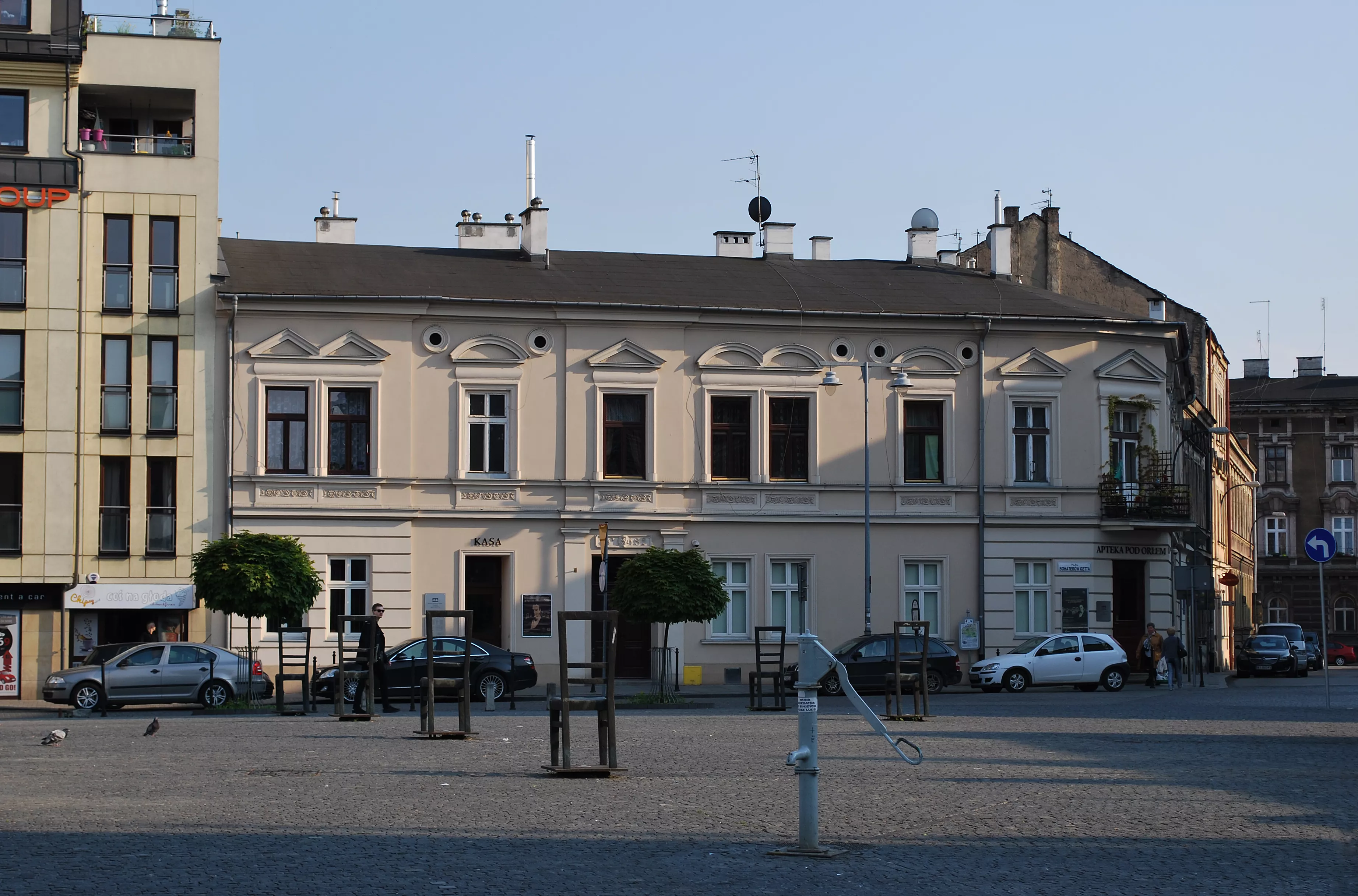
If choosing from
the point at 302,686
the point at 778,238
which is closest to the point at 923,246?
the point at 778,238

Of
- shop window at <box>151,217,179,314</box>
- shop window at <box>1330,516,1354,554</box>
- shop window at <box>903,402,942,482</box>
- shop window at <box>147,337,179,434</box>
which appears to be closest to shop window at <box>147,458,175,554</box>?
shop window at <box>147,337,179,434</box>

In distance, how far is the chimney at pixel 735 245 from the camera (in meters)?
47.2

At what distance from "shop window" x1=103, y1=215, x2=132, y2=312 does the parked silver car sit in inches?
392

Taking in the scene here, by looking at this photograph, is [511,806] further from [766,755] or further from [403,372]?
[403,372]

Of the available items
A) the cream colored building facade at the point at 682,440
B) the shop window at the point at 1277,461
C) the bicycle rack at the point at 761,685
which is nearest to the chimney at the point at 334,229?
the cream colored building facade at the point at 682,440

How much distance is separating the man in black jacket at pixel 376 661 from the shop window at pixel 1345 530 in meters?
72.1

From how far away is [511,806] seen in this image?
13.8 m

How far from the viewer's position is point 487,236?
45.4 meters

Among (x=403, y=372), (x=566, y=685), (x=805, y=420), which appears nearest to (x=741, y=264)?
(x=805, y=420)

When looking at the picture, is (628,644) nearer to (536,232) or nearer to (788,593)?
(788,593)

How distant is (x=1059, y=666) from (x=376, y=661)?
16761 millimetres

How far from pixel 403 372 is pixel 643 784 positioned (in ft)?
82.9

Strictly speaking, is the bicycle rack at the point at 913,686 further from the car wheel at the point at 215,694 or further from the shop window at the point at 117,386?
the shop window at the point at 117,386

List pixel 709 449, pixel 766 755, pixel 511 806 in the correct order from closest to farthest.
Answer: pixel 511 806
pixel 766 755
pixel 709 449
